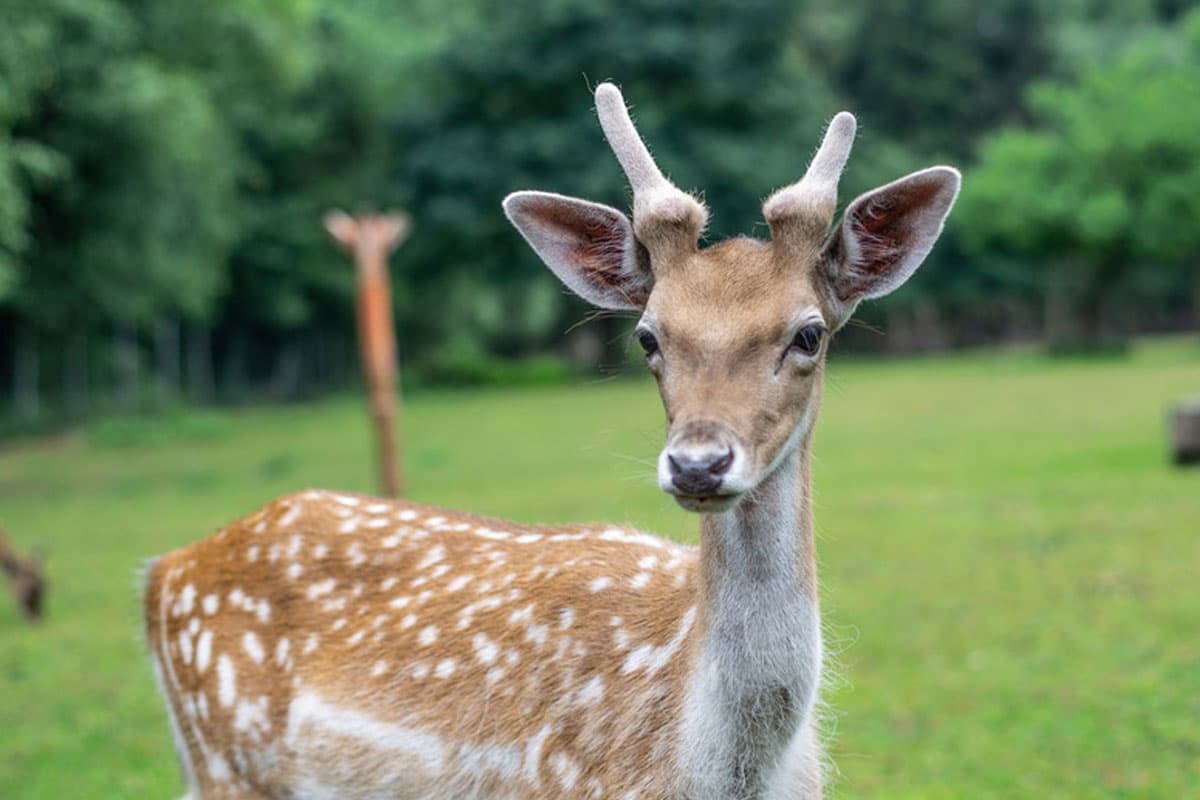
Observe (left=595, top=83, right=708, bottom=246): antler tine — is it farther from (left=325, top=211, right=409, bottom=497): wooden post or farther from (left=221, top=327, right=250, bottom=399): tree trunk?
(left=221, top=327, right=250, bottom=399): tree trunk

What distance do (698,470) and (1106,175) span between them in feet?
132

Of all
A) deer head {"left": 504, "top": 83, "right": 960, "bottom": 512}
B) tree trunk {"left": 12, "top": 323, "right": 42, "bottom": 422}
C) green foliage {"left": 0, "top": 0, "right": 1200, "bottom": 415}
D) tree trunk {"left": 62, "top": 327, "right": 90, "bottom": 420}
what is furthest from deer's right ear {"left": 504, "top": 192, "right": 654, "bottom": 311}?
tree trunk {"left": 62, "top": 327, "right": 90, "bottom": 420}

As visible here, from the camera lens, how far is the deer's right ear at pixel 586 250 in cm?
399

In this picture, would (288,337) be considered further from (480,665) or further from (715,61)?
(480,665)

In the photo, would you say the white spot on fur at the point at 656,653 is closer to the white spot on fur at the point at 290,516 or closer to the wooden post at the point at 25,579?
the white spot on fur at the point at 290,516

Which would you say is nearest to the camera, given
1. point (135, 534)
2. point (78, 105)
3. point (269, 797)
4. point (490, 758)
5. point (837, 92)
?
point (490, 758)

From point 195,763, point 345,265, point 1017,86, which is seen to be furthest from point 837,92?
point 195,763

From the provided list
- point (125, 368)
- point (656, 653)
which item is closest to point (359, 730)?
point (656, 653)

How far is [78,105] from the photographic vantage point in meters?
18.8

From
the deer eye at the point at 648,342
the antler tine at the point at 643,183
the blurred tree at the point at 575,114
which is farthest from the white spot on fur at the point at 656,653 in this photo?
the blurred tree at the point at 575,114

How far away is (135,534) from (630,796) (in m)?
12.1

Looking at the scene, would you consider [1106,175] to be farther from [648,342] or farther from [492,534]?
[648,342]

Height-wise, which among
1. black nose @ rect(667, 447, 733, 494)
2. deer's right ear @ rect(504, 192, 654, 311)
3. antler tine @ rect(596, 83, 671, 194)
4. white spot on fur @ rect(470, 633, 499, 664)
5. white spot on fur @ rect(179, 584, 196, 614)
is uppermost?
antler tine @ rect(596, 83, 671, 194)

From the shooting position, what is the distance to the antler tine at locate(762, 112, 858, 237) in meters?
3.77
